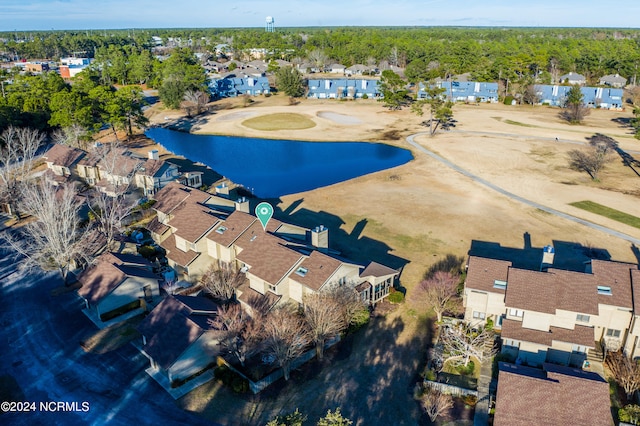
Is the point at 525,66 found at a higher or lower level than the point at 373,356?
higher

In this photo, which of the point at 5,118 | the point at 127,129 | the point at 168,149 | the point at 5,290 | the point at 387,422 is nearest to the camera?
the point at 387,422

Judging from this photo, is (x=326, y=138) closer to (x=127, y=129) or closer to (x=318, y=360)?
(x=127, y=129)

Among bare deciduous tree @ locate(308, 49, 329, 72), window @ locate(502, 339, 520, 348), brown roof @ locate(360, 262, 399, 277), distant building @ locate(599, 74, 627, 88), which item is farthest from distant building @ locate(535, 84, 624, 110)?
window @ locate(502, 339, 520, 348)

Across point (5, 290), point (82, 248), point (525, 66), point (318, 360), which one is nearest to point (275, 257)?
point (318, 360)

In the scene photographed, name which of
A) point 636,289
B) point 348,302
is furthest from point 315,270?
point 636,289

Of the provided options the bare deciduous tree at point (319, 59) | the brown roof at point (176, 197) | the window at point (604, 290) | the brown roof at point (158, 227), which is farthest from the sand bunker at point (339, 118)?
the window at point (604, 290)

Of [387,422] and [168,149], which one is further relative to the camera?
[168,149]

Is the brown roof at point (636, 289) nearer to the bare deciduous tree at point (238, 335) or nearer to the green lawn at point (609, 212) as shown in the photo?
the bare deciduous tree at point (238, 335)
